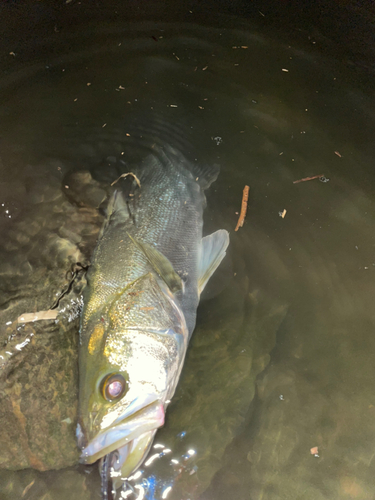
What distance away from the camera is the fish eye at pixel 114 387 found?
5.45 feet

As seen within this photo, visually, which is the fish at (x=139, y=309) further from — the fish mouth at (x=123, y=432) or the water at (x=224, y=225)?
the water at (x=224, y=225)

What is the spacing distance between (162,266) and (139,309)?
0.37 metres

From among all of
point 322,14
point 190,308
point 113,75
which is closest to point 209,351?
point 190,308

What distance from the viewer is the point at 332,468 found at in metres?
2.24

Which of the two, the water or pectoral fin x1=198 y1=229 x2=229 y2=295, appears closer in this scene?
the water

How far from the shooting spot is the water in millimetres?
2199

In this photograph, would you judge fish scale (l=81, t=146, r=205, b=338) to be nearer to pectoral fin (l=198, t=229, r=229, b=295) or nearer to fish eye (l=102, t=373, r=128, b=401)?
pectoral fin (l=198, t=229, r=229, b=295)

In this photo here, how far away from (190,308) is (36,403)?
1.31 m

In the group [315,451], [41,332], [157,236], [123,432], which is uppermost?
[157,236]

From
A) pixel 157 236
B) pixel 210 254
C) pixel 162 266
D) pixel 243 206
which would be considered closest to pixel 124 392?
pixel 162 266

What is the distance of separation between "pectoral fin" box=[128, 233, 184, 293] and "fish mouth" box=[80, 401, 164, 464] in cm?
76

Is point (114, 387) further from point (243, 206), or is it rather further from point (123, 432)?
point (243, 206)

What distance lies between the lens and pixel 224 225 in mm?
2859

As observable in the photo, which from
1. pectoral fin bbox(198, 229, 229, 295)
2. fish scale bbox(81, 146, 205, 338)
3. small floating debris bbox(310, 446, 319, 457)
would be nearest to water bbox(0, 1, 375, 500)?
small floating debris bbox(310, 446, 319, 457)
